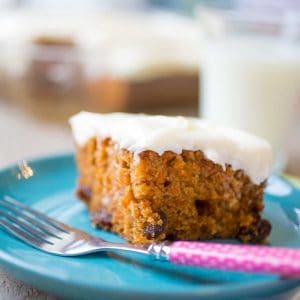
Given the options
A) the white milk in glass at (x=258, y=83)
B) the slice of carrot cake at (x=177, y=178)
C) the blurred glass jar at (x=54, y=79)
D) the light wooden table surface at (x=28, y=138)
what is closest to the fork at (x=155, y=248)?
the slice of carrot cake at (x=177, y=178)

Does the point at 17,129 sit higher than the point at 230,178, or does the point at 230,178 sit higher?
the point at 230,178

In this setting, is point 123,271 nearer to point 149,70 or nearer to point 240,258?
point 240,258

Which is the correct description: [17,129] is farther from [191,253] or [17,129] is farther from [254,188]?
[191,253]

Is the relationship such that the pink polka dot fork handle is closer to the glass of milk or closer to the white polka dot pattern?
the white polka dot pattern

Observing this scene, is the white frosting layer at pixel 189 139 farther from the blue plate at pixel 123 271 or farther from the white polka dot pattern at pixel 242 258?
the white polka dot pattern at pixel 242 258

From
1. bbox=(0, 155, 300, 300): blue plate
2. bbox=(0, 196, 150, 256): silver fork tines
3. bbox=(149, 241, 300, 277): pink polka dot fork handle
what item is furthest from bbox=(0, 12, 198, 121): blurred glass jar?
bbox=(149, 241, 300, 277): pink polka dot fork handle

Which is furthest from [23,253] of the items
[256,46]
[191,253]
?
[256,46]
